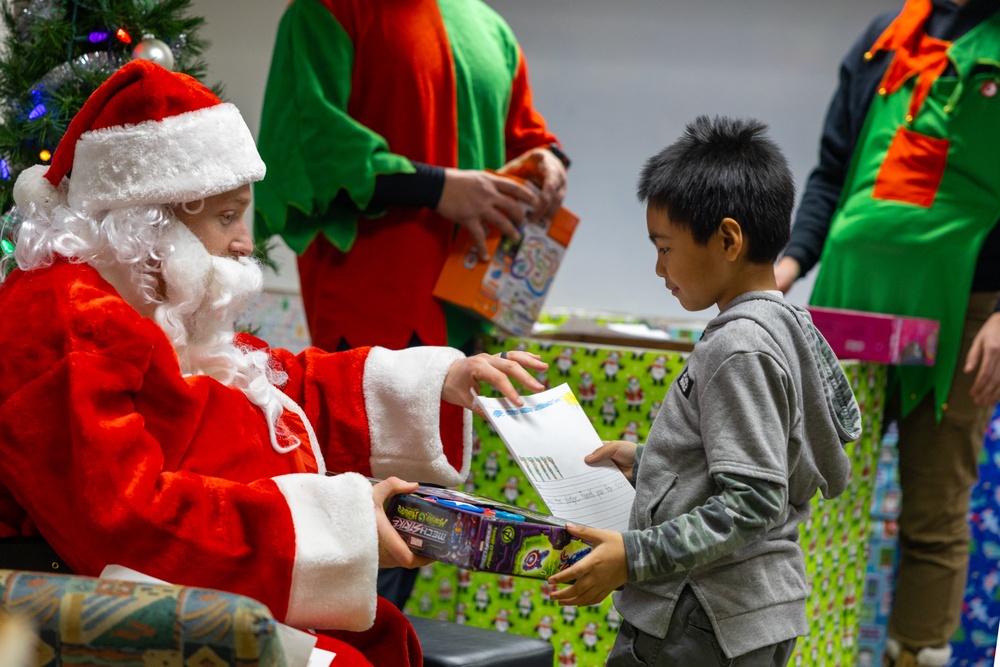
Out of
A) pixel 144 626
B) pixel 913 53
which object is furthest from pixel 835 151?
pixel 144 626

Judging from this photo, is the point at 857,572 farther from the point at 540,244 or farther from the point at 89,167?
the point at 89,167

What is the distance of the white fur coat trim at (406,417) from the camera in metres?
1.42

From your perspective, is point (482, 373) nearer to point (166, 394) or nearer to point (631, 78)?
point (166, 394)

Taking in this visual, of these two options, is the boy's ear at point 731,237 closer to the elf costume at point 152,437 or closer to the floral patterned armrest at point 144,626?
the elf costume at point 152,437

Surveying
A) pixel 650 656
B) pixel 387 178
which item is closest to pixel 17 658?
pixel 650 656

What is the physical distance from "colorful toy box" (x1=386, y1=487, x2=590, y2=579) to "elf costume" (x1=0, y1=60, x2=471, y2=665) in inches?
2.2

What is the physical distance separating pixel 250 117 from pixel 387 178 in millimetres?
2206

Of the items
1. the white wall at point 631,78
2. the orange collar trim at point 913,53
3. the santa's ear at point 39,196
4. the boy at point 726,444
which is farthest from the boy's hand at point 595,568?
the white wall at point 631,78

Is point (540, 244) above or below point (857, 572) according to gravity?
above

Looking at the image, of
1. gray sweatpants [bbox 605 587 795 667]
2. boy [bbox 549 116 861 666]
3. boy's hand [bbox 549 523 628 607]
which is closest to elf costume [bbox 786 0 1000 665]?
boy [bbox 549 116 861 666]

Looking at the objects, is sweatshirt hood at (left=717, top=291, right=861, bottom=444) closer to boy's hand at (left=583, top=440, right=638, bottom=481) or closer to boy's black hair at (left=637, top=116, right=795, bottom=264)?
boy's black hair at (left=637, top=116, right=795, bottom=264)

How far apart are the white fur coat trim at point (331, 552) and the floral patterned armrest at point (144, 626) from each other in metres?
0.21

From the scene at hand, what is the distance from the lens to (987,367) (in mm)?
2078

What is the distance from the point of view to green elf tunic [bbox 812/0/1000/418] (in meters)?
2.09
